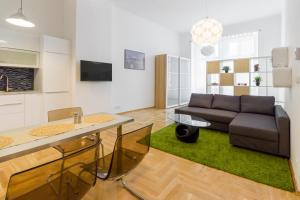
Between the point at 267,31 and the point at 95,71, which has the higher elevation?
the point at 267,31

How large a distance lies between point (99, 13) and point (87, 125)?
143 inches

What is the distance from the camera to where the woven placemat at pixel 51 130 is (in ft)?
4.36

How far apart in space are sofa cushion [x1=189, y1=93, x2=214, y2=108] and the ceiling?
2587mm

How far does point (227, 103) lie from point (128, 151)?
3.28 m

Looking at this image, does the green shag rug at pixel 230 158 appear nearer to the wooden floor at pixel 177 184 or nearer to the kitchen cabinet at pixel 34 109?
the wooden floor at pixel 177 184

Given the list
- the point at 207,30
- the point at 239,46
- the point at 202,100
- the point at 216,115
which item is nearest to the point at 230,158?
the point at 216,115

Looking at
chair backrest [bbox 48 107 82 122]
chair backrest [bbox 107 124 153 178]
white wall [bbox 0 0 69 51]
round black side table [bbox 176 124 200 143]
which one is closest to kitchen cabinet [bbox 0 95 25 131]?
white wall [bbox 0 0 69 51]

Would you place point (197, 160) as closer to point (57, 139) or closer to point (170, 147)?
point (170, 147)

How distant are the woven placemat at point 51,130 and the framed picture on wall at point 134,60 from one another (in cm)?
403

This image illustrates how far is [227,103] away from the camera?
12.9ft

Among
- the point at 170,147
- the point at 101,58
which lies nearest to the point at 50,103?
the point at 101,58

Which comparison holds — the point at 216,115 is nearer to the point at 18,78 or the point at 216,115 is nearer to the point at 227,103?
the point at 227,103

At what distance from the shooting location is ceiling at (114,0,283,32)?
15.4 ft

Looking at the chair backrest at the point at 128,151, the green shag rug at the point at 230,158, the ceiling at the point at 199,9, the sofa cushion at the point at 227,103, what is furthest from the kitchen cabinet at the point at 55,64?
the sofa cushion at the point at 227,103
